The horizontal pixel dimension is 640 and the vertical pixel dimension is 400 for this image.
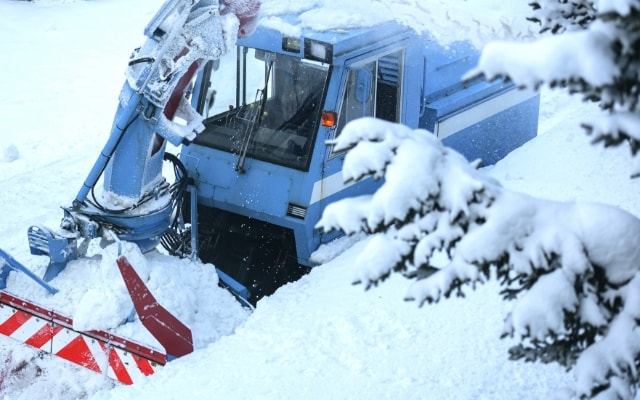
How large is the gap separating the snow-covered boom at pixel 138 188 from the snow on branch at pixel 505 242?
2709 mm

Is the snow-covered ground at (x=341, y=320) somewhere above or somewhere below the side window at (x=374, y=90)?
below

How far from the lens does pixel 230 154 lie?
20.5ft

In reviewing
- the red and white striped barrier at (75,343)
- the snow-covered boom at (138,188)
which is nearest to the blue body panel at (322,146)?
the snow-covered boom at (138,188)

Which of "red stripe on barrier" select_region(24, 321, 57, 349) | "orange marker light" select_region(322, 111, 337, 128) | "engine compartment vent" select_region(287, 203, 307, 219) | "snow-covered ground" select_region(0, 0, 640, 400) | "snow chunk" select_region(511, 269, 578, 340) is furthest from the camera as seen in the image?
"engine compartment vent" select_region(287, 203, 307, 219)

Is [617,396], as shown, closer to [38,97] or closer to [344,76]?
[344,76]

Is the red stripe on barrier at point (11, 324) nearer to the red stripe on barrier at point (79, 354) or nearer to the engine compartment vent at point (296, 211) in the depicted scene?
the red stripe on barrier at point (79, 354)

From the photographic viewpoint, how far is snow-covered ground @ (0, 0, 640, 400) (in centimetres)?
492

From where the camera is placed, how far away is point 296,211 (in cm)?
604

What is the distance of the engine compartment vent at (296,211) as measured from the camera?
601 cm

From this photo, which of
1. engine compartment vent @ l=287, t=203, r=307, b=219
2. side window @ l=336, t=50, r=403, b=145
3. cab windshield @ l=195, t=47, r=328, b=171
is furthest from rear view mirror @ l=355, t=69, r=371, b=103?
engine compartment vent @ l=287, t=203, r=307, b=219

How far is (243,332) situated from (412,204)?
3205mm

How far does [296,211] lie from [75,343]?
5.94 feet

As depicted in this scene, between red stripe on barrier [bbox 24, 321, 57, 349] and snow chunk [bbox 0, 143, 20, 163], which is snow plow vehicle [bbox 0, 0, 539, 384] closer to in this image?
red stripe on barrier [bbox 24, 321, 57, 349]

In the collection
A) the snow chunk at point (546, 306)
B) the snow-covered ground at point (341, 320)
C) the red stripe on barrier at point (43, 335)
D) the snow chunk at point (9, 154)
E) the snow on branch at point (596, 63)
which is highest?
the snow on branch at point (596, 63)
